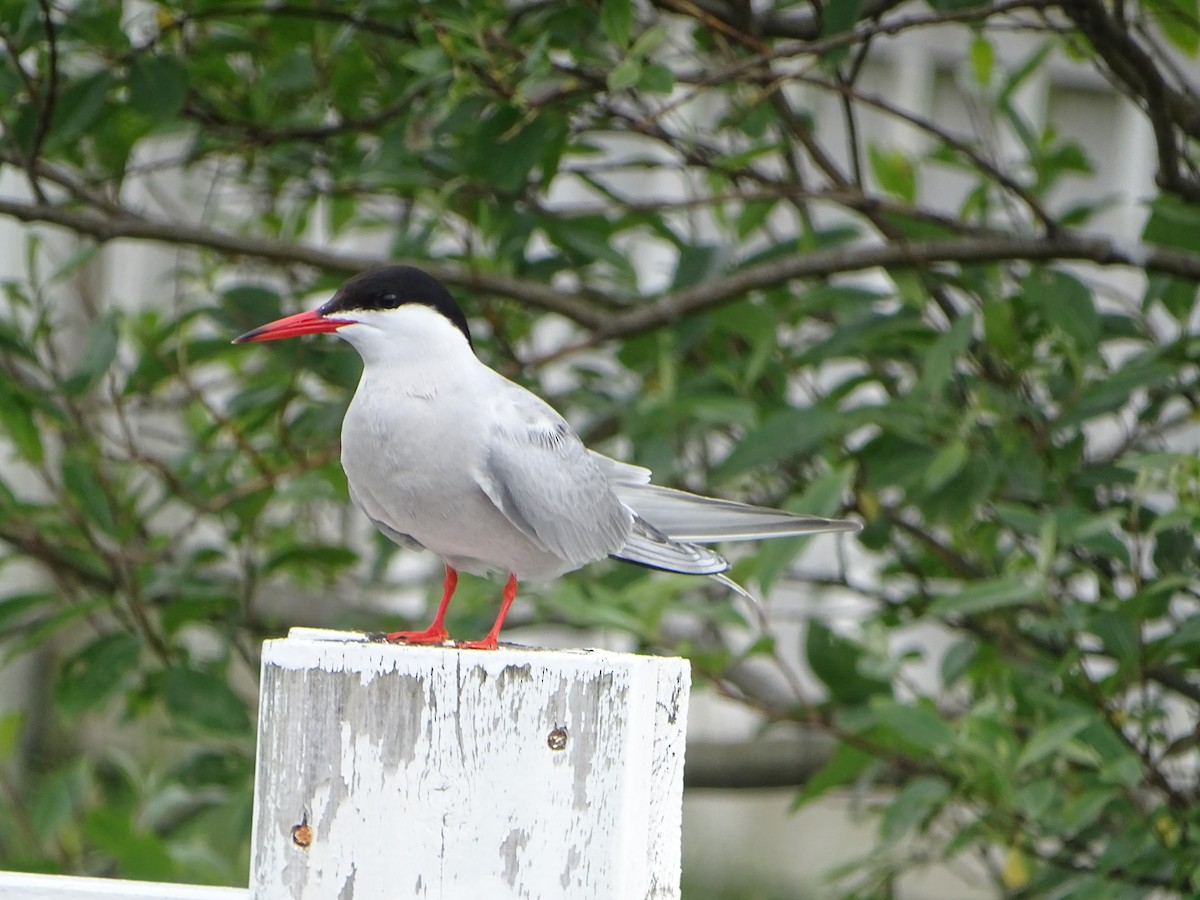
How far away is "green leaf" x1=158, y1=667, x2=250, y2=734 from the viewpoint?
352 cm

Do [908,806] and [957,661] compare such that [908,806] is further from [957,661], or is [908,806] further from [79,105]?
[79,105]

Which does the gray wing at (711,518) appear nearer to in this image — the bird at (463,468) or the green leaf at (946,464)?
the bird at (463,468)

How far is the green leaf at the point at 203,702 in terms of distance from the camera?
11.5ft

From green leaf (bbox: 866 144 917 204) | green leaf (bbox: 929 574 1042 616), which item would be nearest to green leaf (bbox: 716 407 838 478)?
green leaf (bbox: 929 574 1042 616)

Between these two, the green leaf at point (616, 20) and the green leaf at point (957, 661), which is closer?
the green leaf at point (616, 20)

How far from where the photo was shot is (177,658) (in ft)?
12.4

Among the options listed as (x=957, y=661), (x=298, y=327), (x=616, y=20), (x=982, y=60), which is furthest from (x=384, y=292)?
(x=982, y=60)

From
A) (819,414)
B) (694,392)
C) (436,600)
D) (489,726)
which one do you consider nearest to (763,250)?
(694,392)

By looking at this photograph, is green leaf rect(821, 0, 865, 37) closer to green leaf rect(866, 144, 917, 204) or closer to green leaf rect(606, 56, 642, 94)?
green leaf rect(606, 56, 642, 94)

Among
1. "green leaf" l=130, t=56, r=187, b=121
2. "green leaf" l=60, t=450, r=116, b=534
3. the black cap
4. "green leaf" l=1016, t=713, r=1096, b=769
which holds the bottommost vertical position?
"green leaf" l=1016, t=713, r=1096, b=769

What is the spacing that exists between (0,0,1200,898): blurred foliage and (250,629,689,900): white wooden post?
1371 millimetres

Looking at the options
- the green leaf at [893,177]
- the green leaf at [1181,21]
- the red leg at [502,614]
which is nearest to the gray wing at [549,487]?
the red leg at [502,614]

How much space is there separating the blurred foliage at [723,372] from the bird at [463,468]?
0.67 meters

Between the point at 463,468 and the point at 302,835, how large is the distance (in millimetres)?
687
